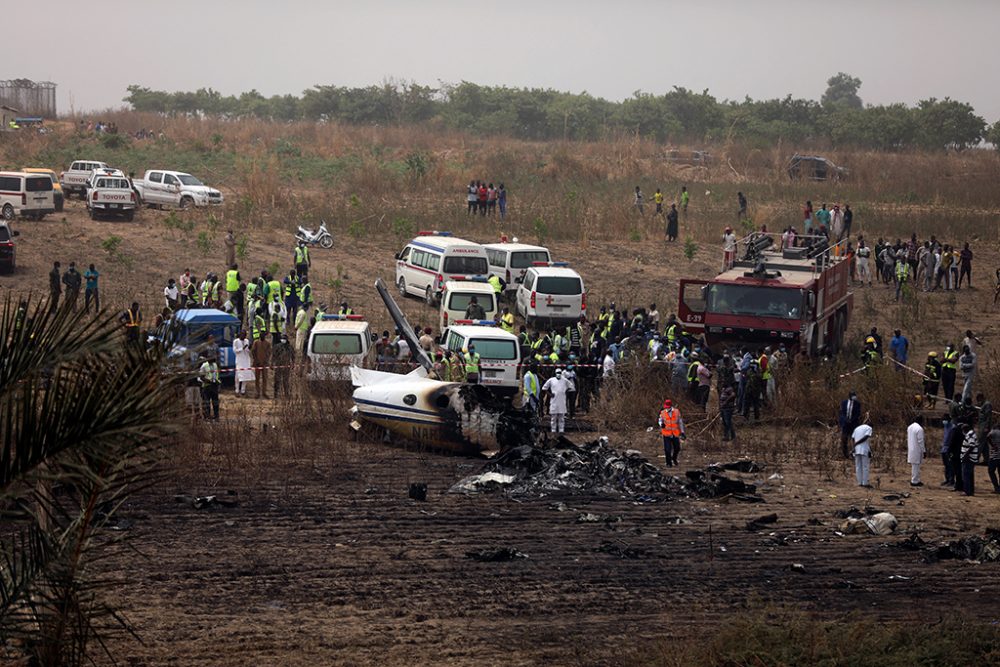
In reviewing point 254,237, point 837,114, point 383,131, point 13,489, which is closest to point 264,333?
point 254,237

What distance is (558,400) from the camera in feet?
79.3

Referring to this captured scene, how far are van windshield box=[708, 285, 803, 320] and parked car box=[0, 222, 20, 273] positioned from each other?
19.9 metres

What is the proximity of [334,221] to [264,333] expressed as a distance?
62.4 ft

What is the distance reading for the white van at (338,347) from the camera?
25.3 metres

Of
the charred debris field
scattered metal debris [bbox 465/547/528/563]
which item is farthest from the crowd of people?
scattered metal debris [bbox 465/547/528/563]

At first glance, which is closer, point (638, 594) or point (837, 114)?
point (638, 594)

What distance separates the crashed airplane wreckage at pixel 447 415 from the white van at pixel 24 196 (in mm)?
24214

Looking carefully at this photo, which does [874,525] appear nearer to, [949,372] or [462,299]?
[949,372]

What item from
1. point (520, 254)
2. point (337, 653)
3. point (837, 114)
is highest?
point (837, 114)

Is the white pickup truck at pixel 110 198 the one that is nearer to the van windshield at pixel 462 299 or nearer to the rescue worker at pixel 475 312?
the van windshield at pixel 462 299

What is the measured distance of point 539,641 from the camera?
45.9ft

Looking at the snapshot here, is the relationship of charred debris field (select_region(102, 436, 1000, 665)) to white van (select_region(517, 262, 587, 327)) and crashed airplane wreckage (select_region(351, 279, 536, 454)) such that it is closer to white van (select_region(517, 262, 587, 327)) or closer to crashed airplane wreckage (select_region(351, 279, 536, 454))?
crashed airplane wreckage (select_region(351, 279, 536, 454))

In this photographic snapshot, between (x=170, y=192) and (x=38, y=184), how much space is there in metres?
5.11

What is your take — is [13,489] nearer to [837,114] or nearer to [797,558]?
[797,558]
